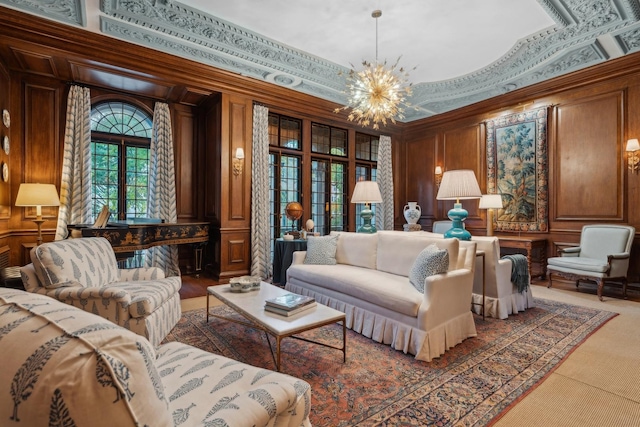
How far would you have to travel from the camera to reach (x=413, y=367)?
2.30 m

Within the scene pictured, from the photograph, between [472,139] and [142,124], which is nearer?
[142,124]

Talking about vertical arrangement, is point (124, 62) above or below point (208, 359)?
above

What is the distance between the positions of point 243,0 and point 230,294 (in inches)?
122

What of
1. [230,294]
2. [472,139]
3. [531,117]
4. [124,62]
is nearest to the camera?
A: [230,294]

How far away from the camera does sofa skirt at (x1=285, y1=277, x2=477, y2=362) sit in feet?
7.93

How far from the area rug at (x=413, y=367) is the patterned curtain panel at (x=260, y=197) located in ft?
6.75

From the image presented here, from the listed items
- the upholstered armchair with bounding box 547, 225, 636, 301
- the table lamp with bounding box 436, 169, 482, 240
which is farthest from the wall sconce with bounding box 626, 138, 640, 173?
the table lamp with bounding box 436, 169, 482, 240

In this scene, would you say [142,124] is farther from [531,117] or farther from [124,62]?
[531,117]

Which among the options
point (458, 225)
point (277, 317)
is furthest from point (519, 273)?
point (277, 317)

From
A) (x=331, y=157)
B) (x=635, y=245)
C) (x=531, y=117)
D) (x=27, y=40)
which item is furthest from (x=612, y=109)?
Result: (x=27, y=40)

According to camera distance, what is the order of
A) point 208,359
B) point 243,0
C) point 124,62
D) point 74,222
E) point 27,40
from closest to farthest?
point 208,359 → point 243,0 → point 27,40 → point 124,62 → point 74,222

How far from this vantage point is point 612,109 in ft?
15.7

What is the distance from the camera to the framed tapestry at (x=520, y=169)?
548cm

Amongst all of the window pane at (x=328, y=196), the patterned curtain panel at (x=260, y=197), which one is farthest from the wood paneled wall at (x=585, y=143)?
the patterned curtain panel at (x=260, y=197)
